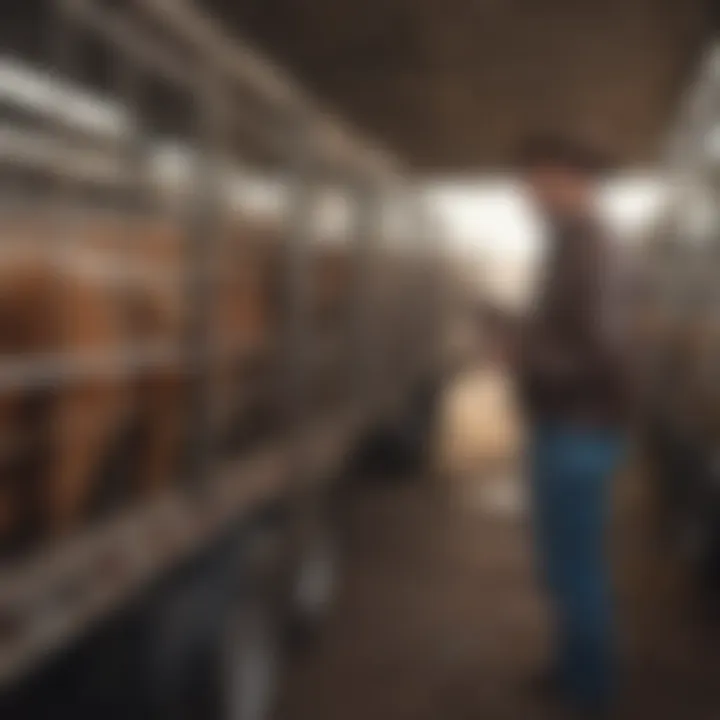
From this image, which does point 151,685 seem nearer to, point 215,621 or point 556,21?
point 215,621

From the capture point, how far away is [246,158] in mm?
1476

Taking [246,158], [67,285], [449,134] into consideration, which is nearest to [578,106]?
[449,134]

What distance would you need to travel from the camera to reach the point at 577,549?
1.45m

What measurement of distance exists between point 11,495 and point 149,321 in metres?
0.30

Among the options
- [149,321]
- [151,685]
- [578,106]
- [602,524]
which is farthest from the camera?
[602,524]

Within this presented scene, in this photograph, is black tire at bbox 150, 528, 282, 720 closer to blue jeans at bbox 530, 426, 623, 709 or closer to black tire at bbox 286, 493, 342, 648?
black tire at bbox 286, 493, 342, 648

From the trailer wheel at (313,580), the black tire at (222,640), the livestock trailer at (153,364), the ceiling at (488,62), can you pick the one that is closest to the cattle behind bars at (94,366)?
the livestock trailer at (153,364)

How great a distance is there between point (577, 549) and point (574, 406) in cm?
26

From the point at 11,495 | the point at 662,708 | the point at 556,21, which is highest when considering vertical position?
the point at 556,21

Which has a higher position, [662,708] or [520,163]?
[520,163]

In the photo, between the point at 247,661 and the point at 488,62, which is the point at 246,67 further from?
the point at 247,661

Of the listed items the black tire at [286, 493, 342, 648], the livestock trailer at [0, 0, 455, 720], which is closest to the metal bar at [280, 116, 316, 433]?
the livestock trailer at [0, 0, 455, 720]

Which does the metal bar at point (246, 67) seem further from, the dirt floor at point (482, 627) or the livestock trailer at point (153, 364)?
the dirt floor at point (482, 627)

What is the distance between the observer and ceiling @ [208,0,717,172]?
107 centimetres
